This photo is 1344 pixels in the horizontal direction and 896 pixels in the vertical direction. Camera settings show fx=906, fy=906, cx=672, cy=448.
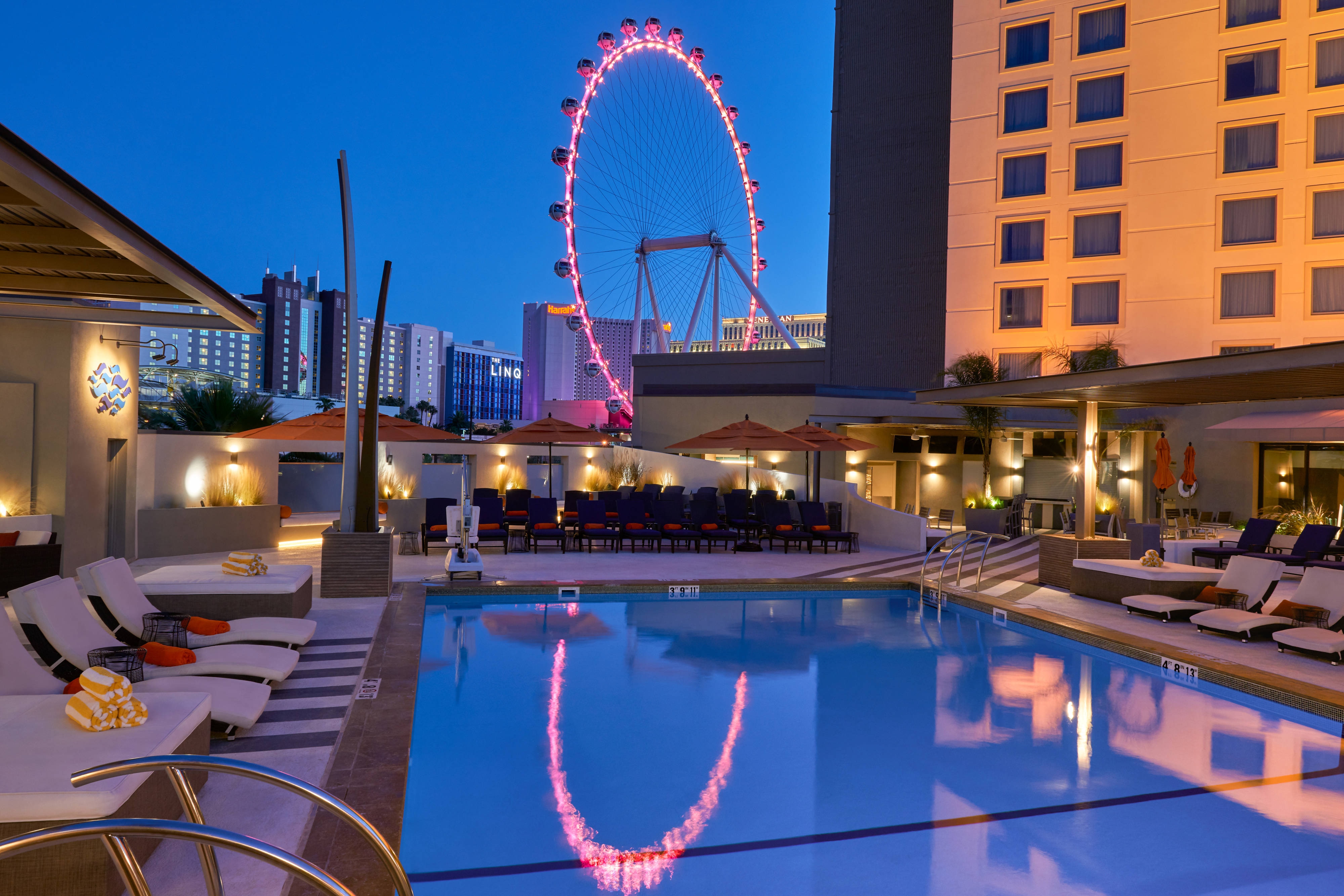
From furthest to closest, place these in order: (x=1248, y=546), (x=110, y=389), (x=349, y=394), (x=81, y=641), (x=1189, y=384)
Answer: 1. (x=1248, y=546)
2. (x=110, y=389)
3. (x=349, y=394)
4. (x=1189, y=384)
5. (x=81, y=641)

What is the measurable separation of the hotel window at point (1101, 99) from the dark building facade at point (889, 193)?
18.5ft

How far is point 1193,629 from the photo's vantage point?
9.17 meters

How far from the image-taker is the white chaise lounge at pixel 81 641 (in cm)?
533

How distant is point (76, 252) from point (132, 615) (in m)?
2.74

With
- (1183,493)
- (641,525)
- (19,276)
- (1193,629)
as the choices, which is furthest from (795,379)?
(19,276)

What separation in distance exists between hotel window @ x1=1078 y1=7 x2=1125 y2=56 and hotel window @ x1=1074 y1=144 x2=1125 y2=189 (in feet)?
8.35

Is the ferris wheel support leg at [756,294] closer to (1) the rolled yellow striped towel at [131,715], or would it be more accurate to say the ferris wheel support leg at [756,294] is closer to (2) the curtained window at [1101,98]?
(2) the curtained window at [1101,98]

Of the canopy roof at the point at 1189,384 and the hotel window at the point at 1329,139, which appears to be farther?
the hotel window at the point at 1329,139

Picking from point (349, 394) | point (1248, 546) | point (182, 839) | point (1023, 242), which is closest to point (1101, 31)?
point (1023, 242)

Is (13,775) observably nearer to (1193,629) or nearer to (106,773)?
(106,773)

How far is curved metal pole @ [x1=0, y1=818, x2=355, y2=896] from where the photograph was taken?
5.10 ft

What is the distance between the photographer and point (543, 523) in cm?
1448

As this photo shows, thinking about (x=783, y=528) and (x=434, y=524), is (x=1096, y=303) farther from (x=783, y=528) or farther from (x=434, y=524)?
(x=434, y=524)

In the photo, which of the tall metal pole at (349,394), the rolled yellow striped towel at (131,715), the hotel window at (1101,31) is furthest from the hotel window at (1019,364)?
the rolled yellow striped towel at (131,715)
